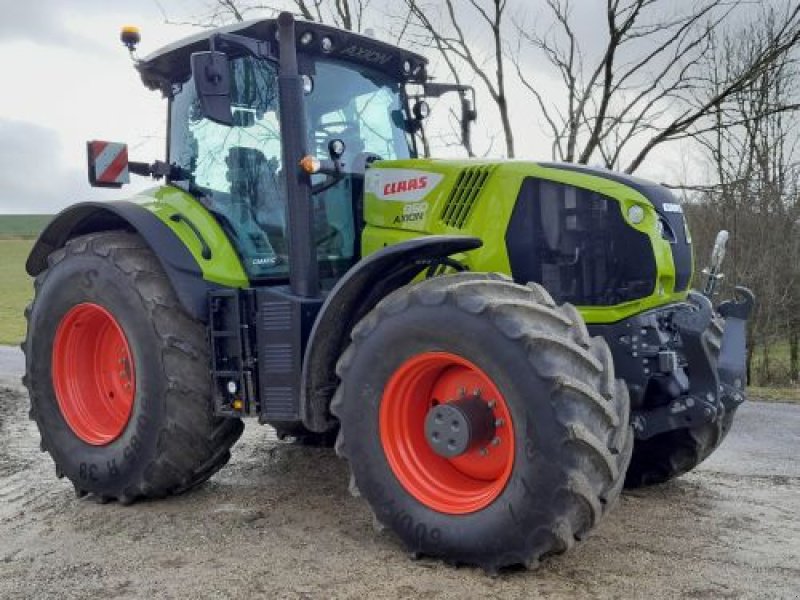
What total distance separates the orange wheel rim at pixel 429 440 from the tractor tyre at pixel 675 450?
5.17 feet

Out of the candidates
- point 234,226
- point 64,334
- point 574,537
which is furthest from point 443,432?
point 64,334

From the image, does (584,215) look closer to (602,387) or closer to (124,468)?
(602,387)

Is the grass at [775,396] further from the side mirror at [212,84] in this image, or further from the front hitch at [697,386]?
the side mirror at [212,84]

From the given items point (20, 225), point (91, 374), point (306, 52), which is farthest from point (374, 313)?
point (20, 225)

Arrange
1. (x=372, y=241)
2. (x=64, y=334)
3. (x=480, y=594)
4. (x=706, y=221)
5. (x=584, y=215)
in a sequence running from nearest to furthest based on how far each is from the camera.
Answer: (x=480, y=594) < (x=584, y=215) < (x=372, y=241) < (x=64, y=334) < (x=706, y=221)

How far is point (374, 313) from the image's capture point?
4.06 metres

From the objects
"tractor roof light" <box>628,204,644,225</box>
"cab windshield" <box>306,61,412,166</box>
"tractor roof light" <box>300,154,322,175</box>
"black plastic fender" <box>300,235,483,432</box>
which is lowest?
"black plastic fender" <box>300,235,483,432</box>

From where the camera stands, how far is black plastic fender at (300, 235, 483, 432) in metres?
4.17

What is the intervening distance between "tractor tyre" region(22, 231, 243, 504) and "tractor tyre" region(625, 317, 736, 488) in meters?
2.33

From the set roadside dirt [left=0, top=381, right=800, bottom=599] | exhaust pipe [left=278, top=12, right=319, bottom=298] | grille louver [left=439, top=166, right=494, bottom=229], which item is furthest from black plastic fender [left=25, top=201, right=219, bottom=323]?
grille louver [left=439, top=166, right=494, bottom=229]

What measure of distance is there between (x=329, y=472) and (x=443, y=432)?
2075 mm

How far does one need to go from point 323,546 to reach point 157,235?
1965mm

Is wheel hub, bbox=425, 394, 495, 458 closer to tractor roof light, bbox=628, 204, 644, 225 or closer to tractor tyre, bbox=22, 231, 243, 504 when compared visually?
tractor roof light, bbox=628, 204, 644, 225

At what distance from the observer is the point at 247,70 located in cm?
502
